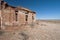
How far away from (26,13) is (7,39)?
12197mm

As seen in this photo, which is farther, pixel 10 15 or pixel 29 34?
pixel 10 15

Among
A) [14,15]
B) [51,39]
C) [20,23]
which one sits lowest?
[51,39]

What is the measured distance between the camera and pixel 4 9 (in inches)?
665

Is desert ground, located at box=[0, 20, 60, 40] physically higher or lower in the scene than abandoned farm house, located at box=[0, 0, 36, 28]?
→ lower

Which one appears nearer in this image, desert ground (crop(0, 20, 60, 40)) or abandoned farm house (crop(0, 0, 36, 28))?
desert ground (crop(0, 20, 60, 40))

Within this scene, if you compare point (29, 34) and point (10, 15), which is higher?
point (10, 15)

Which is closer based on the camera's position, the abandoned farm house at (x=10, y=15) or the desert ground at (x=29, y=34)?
the desert ground at (x=29, y=34)

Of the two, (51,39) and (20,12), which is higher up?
(20,12)

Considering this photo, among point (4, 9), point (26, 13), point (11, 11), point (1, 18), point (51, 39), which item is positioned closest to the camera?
point (51, 39)

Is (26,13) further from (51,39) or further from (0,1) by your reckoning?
(51,39)

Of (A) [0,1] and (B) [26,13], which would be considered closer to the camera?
(A) [0,1]

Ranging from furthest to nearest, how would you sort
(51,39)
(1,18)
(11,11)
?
(11,11)
(1,18)
(51,39)

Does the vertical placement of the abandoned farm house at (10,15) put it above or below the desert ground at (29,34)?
above

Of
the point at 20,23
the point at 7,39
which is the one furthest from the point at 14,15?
the point at 7,39
